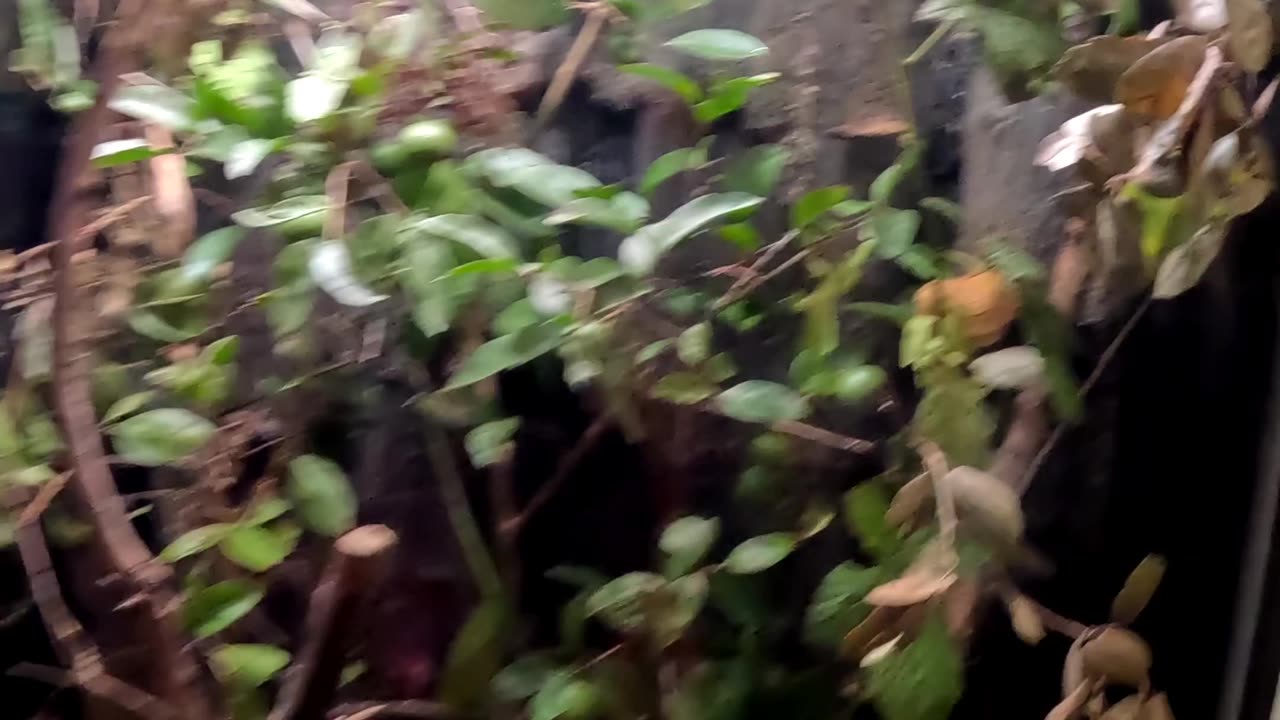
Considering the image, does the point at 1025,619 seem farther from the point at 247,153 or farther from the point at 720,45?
the point at 247,153

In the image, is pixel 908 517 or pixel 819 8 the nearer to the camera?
pixel 908 517

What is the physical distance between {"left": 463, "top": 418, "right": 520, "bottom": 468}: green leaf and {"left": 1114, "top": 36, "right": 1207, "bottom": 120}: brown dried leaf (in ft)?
1.29

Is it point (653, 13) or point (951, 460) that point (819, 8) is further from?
point (951, 460)

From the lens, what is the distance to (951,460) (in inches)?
23.4

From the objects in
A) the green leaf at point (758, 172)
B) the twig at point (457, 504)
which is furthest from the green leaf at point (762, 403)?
the twig at point (457, 504)

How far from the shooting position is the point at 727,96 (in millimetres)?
645

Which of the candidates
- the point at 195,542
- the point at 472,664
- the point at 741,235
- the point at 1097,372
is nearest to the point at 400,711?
the point at 472,664

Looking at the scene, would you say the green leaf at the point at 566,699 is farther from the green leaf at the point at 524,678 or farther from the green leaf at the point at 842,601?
the green leaf at the point at 842,601

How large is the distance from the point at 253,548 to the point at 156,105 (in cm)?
28

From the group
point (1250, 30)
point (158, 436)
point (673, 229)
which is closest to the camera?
point (1250, 30)

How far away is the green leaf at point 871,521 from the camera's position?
633 millimetres

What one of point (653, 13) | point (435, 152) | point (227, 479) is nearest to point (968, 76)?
point (653, 13)

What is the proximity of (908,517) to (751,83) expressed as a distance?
0.26 meters

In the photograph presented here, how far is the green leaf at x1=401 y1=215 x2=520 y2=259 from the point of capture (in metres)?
0.62
